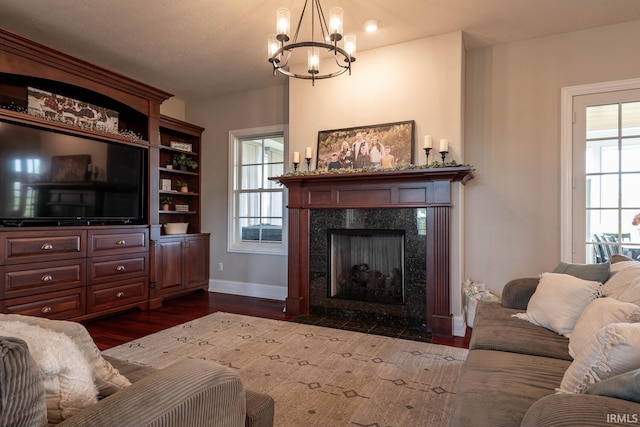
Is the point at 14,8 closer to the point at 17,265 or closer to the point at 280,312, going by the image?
the point at 17,265

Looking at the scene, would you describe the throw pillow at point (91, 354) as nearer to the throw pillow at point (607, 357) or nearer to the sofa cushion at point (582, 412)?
the sofa cushion at point (582, 412)

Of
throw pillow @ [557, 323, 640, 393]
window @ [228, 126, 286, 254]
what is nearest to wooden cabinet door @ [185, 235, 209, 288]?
window @ [228, 126, 286, 254]

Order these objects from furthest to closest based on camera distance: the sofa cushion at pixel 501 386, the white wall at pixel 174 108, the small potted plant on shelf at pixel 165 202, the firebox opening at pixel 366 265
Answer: the white wall at pixel 174 108
the small potted plant on shelf at pixel 165 202
the firebox opening at pixel 366 265
the sofa cushion at pixel 501 386

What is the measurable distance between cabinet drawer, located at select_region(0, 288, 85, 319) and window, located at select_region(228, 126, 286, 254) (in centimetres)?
202

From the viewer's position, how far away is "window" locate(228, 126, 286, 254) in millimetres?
5008

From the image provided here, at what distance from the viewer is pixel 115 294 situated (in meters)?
3.90

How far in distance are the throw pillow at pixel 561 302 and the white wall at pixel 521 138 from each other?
60.9 inches

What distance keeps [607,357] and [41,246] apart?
4089 mm

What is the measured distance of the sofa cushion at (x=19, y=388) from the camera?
0.68m

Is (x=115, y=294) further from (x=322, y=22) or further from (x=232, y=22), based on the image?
(x=322, y=22)

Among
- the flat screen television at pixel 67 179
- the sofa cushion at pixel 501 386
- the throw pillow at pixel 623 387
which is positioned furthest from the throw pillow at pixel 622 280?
the flat screen television at pixel 67 179

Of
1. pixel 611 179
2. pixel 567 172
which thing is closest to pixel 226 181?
pixel 567 172

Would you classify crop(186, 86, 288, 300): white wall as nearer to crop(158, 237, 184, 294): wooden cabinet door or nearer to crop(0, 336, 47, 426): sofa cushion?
crop(158, 237, 184, 294): wooden cabinet door

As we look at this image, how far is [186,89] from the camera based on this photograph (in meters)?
5.04
